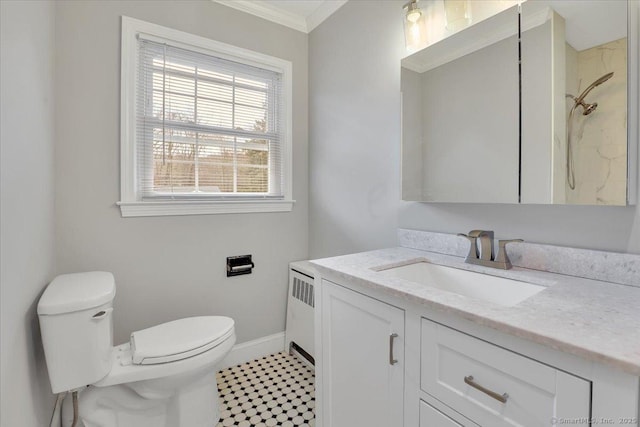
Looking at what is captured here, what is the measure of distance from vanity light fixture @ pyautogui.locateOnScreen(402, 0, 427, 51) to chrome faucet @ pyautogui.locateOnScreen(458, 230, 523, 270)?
934 millimetres

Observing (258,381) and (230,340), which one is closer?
(230,340)

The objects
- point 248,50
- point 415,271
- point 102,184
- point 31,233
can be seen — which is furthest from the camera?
point 248,50

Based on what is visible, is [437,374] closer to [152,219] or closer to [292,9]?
[152,219]

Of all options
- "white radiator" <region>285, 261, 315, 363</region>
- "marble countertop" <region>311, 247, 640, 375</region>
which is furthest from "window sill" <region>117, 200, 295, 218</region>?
"marble countertop" <region>311, 247, 640, 375</region>

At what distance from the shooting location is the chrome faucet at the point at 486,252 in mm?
1088

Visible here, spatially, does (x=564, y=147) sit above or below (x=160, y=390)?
above

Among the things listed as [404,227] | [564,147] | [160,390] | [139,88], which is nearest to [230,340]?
[160,390]

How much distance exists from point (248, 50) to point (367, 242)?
154cm

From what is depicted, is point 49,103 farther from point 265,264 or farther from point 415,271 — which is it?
point 415,271

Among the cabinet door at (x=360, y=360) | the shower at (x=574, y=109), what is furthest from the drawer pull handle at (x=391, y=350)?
the shower at (x=574, y=109)

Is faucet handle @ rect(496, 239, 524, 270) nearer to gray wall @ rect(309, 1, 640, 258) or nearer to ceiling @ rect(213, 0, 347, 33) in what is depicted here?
gray wall @ rect(309, 1, 640, 258)

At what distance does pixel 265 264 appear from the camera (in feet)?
7.18

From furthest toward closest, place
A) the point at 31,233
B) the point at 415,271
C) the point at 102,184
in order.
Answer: the point at 102,184 < the point at 415,271 < the point at 31,233

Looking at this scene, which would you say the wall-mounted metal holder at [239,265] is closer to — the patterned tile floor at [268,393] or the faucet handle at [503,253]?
the patterned tile floor at [268,393]
